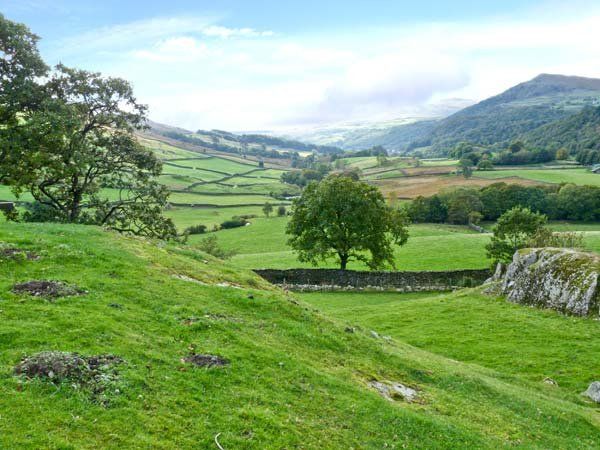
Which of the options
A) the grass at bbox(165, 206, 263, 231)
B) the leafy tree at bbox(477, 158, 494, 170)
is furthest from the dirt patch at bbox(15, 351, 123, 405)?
the leafy tree at bbox(477, 158, 494, 170)

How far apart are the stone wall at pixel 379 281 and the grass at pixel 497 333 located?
9509 mm

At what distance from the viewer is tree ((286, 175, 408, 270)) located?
187ft

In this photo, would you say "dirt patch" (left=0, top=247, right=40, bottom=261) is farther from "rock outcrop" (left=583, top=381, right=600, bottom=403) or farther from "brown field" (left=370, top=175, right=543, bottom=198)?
"brown field" (left=370, top=175, right=543, bottom=198)

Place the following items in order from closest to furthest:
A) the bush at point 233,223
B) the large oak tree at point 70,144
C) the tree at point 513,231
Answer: the large oak tree at point 70,144, the tree at point 513,231, the bush at point 233,223

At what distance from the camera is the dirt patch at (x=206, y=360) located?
14078mm

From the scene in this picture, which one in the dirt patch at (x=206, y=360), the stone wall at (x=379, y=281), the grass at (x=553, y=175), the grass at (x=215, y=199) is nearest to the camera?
the dirt patch at (x=206, y=360)

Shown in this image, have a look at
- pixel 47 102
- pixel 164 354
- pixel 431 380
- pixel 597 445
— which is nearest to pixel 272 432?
pixel 164 354

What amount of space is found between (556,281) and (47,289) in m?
34.4

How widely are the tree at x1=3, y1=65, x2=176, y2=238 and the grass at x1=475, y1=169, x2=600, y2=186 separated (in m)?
133

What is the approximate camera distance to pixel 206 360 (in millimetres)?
14297

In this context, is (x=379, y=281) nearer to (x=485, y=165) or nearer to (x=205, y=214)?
(x=205, y=214)

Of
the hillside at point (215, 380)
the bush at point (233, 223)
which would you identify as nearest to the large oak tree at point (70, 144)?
the hillside at point (215, 380)

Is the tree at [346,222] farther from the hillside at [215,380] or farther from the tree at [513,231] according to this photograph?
the hillside at [215,380]

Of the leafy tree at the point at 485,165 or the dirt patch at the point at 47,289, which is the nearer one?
the dirt patch at the point at 47,289
